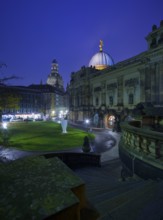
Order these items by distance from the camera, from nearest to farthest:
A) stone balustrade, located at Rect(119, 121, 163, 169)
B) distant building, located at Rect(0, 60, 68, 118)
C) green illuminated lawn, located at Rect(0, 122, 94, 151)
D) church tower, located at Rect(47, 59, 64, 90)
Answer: stone balustrade, located at Rect(119, 121, 163, 169), green illuminated lawn, located at Rect(0, 122, 94, 151), distant building, located at Rect(0, 60, 68, 118), church tower, located at Rect(47, 59, 64, 90)

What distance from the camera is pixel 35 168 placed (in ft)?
6.31

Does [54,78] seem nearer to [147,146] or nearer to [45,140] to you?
[45,140]

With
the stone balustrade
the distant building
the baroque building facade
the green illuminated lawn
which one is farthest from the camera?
the distant building

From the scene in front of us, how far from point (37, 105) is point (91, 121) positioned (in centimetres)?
7772

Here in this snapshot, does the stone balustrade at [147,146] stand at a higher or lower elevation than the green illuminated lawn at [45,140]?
higher

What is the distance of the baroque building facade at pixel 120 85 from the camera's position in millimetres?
34112

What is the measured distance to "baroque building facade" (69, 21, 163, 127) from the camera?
34.1 m

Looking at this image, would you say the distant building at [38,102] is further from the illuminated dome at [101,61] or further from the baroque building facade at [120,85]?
the baroque building facade at [120,85]

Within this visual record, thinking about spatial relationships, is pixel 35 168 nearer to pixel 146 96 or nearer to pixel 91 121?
pixel 146 96

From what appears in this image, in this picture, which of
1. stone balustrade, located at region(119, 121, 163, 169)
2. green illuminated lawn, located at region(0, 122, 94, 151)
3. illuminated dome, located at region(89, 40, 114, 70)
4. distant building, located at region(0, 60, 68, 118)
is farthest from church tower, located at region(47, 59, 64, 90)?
stone balustrade, located at region(119, 121, 163, 169)

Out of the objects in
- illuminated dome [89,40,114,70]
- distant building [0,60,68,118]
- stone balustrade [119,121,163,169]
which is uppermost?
illuminated dome [89,40,114,70]

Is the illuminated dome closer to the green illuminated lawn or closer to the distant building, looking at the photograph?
the green illuminated lawn

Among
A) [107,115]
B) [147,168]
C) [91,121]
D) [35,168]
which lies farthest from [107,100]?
[35,168]

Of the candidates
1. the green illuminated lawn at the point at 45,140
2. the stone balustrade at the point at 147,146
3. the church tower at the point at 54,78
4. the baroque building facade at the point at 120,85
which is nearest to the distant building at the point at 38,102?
the church tower at the point at 54,78
